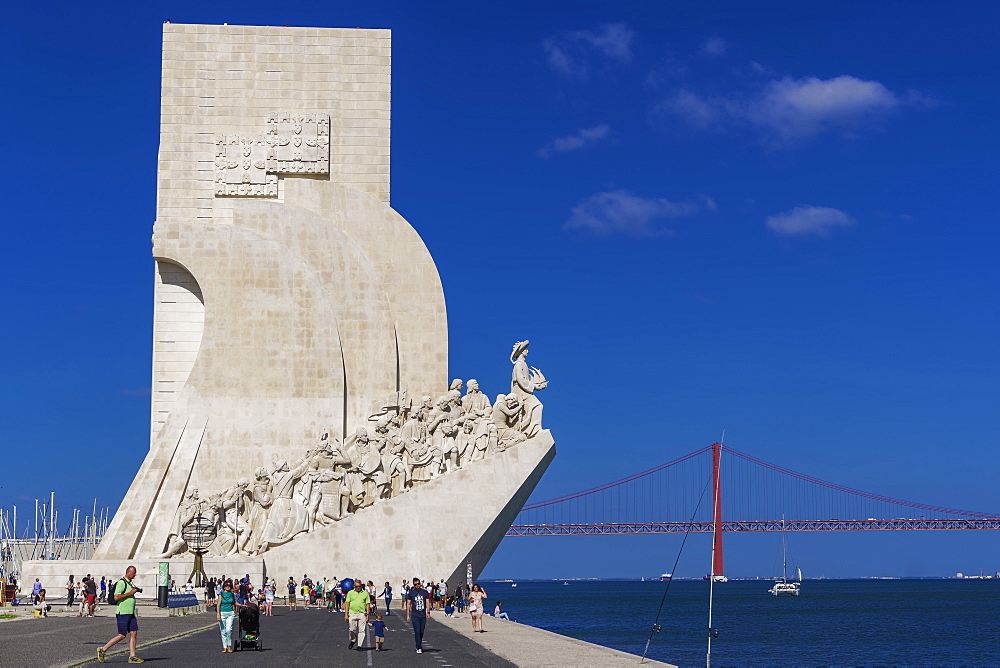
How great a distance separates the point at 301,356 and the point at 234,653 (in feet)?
37.0

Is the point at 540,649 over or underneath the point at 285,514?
underneath

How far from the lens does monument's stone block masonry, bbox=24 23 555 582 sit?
19500mm

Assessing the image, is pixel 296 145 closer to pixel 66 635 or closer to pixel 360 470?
pixel 360 470

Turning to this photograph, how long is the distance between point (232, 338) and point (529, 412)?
205 inches

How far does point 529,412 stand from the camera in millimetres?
20344

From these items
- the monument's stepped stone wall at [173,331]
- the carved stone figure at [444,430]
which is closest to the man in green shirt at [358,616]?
the carved stone figure at [444,430]

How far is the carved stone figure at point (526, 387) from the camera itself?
20312 mm

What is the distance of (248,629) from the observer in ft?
35.2

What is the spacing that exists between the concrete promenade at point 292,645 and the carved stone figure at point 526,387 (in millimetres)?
5122

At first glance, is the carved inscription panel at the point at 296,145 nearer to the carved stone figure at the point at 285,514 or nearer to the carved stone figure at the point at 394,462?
the carved stone figure at the point at 394,462

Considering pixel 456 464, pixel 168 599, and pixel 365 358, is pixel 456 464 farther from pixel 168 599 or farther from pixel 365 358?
pixel 168 599

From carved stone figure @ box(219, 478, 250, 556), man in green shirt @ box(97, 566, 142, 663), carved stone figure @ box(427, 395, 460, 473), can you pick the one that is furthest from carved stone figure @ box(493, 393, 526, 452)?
man in green shirt @ box(97, 566, 142, 663)

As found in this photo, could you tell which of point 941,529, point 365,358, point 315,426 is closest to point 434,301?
point 365,358

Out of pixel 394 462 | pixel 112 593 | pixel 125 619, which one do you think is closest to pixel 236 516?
pixel 394 462
